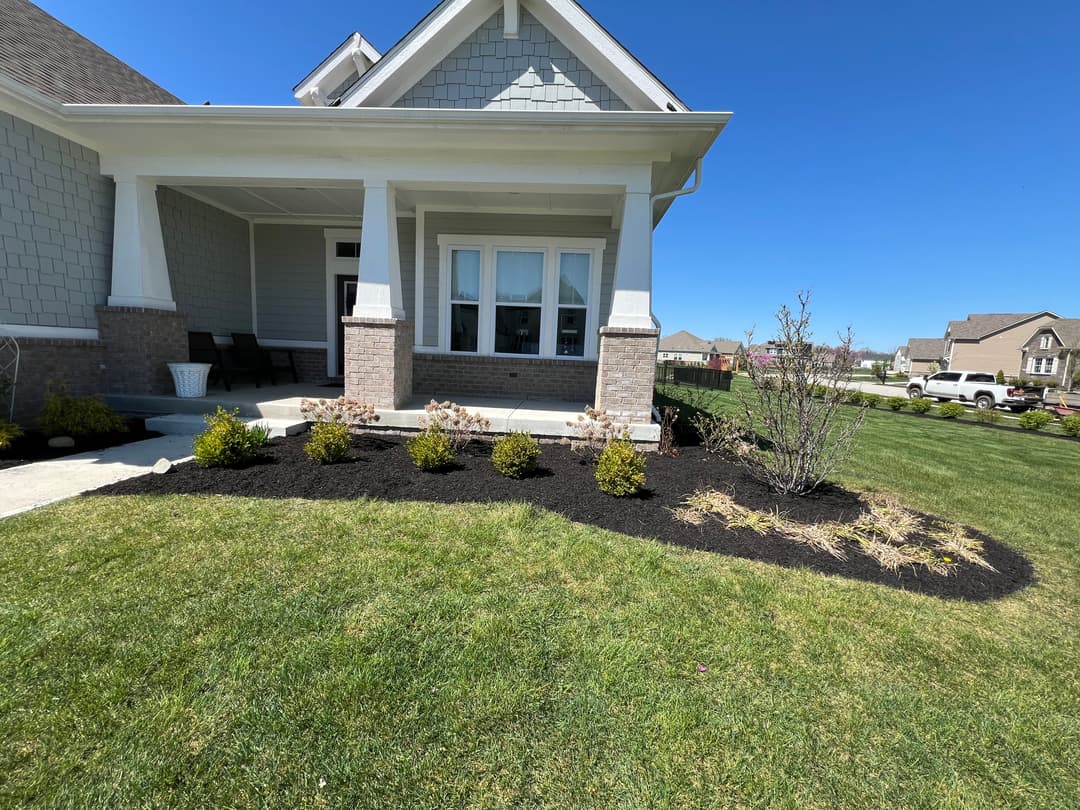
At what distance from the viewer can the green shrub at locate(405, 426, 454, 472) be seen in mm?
4875

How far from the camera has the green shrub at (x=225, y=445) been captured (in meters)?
4.54

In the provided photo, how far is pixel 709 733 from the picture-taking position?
1.89 m

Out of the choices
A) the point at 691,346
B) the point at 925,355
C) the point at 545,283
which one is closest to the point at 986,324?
the point at 925,355

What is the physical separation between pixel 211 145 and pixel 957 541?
9.89 metres

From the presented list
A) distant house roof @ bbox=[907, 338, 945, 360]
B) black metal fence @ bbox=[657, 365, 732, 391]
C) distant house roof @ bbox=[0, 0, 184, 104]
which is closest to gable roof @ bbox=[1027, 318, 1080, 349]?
distant house roof @ bbox=[907, 338, 945, 360]

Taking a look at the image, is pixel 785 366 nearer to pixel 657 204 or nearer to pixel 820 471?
pixel 820 471

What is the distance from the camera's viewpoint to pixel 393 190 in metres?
6.38

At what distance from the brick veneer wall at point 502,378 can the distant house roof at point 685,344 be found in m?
83.7

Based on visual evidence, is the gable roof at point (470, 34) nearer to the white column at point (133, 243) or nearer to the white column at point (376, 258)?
the white column at point (376, 258)

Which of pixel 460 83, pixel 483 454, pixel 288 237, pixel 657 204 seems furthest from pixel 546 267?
pixel 288 237

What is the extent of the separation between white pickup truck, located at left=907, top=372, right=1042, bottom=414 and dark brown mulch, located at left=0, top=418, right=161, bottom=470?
28.2 meters

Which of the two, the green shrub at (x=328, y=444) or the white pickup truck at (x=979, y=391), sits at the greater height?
the white pickup truck at (x=979, y=391)

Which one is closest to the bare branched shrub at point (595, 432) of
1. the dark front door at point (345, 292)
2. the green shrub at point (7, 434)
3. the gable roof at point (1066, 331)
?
the dark front door at point (345, 292)

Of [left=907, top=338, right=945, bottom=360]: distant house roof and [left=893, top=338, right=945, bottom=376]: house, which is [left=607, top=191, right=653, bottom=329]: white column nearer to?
[left=893, top=338, right=945, bottom=376]: house
